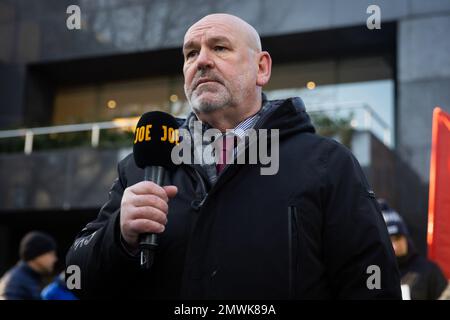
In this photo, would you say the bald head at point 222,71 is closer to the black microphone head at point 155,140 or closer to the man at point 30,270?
Result: the black microphone head at point 155,140

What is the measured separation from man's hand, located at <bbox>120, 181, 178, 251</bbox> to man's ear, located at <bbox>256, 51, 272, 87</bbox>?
35.3 inches

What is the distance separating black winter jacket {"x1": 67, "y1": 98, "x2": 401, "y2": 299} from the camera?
2.36 meters

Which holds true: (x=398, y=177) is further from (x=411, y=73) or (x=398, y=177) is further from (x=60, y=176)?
(x=60, y=176)

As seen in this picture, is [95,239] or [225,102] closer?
[95,239]

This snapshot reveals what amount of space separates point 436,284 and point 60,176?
9267 millimetres

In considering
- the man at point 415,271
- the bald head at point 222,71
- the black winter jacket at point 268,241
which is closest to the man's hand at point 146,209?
the black winter jacket at point 268,241

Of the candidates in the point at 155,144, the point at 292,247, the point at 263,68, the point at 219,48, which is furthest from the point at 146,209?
the point at 263,68

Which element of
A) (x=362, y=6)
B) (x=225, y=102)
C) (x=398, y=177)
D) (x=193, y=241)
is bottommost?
(x=193, y=241)

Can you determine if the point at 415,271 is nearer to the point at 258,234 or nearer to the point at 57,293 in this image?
the point at 57,293

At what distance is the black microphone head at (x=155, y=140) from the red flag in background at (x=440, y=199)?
288 cm

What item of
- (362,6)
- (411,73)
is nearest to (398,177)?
(411,73)

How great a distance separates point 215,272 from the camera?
2365 millimetres

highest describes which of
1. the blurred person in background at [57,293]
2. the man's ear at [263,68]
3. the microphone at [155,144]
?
the man's ear at [263,68]

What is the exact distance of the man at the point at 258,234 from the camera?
7.70ft
